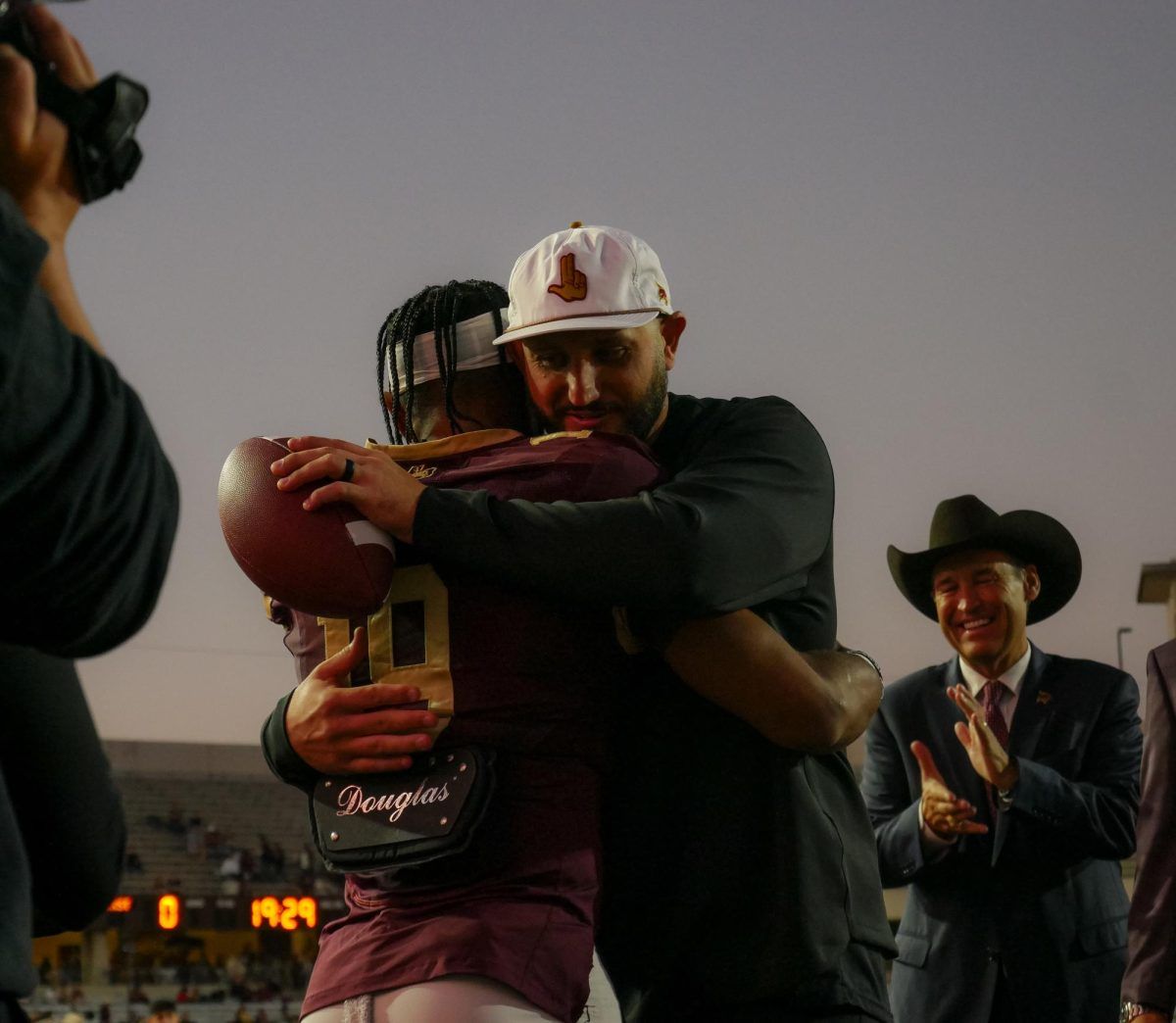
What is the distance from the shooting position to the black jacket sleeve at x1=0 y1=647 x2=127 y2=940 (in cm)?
147

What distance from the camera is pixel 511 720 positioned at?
2213mm

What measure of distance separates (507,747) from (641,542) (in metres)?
0.32

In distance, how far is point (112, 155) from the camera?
1.44 metres

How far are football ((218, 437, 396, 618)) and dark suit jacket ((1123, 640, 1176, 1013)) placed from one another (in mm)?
2370

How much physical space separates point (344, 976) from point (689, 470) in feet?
2.75

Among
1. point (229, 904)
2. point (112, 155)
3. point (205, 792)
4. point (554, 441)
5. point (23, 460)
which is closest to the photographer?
point (23, 460)

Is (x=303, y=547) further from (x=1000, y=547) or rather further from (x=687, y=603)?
(x=1000, y=547)

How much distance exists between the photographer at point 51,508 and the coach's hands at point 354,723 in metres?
0.71

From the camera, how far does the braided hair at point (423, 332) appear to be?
2.61 m

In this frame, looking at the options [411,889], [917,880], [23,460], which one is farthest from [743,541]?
[917,880]

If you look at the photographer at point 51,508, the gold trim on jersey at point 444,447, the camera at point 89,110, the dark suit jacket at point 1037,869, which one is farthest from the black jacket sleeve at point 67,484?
the dark suit jacket at point 1037,869

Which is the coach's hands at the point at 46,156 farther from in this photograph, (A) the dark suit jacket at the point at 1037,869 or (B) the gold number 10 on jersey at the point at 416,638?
(A) the dark suit jacket at the point at 1037,869

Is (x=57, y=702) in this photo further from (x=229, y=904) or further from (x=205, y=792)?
(x=205, y=792)

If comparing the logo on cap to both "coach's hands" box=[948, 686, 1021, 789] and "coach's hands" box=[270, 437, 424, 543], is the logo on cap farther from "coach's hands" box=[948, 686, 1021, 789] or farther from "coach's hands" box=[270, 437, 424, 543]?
"coach's hands" box=[948, 686, 1021, 789]
